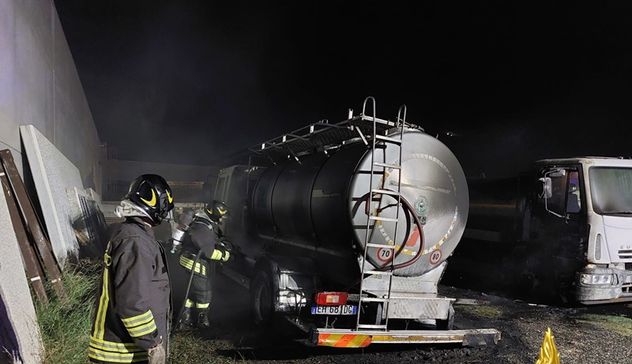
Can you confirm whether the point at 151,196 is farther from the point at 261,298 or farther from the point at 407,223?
the point at 261,298

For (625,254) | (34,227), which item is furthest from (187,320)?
(625,254)

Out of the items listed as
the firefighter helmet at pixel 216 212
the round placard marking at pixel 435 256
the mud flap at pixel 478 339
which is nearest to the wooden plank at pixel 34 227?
the firefighter helmet at pixel 216 212

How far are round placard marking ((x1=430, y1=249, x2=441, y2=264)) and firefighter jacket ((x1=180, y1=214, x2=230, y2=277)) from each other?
8.19 feet

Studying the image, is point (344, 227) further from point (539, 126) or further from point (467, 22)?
point (539, 126)

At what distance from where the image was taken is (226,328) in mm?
5648

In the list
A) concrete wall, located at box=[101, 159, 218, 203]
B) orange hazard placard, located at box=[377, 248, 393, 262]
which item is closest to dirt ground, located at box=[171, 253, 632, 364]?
orange hazard placard, located at box=[377, 248, 393, 262]

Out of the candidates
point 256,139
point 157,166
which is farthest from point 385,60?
point 157,166

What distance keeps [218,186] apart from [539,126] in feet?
32.3

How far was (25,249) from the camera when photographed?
4.26m

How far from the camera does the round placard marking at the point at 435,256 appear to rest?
4797 millimetres

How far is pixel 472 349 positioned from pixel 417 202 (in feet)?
6.16

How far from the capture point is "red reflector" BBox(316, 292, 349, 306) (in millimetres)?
4387

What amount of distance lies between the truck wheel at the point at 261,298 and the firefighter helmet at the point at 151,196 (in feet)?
8.81

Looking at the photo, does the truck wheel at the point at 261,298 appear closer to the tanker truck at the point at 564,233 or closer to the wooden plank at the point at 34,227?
the wooden plank at the point at 34,227
